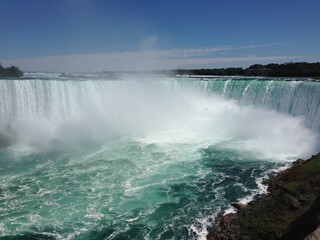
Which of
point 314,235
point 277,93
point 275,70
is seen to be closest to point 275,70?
point 275,70

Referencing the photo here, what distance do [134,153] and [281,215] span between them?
9.36m

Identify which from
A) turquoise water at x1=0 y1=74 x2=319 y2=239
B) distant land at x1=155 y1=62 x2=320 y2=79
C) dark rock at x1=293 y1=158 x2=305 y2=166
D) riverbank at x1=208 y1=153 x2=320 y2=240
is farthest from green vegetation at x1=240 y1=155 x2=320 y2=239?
distant land at x1=155 y1=62 x2=320 y2=79

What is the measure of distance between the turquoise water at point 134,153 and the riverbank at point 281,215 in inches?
26.2

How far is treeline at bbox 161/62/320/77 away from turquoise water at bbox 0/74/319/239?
33.7 feet

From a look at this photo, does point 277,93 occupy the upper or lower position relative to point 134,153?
upper

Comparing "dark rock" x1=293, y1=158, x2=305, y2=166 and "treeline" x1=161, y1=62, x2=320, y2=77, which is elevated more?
"treeline" x1=161, y1=62, x2=320, y2=77

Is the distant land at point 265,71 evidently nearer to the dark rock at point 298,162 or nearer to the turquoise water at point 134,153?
the turquoise water at point 134,153

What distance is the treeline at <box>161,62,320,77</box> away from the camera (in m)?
33.5

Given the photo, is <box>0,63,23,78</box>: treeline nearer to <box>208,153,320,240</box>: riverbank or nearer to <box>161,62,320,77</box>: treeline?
<box>161,62,320,77</box>: treeline

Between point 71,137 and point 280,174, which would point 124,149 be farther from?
point 280,174

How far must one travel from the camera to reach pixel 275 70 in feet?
123

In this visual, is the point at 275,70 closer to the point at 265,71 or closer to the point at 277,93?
the point at 265,71

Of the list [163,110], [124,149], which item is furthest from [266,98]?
[124,149]

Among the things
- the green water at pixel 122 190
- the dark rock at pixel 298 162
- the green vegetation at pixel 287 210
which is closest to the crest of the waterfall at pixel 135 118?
the dark rock at pixel 298 162
